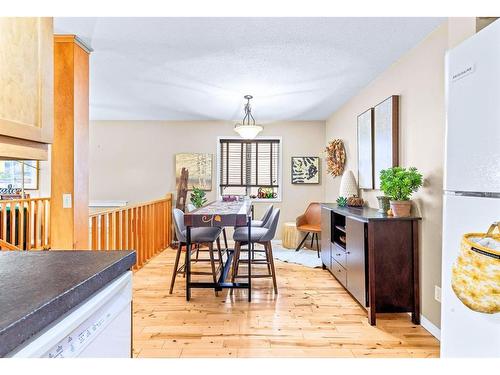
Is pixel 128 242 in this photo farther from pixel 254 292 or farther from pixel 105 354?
pixel 105 354

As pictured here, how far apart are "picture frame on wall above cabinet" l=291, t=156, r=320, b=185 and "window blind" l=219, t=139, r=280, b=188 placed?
14.4 inches

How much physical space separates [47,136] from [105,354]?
0.84 metres

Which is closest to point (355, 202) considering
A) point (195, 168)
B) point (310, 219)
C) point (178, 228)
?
point (310, 219)

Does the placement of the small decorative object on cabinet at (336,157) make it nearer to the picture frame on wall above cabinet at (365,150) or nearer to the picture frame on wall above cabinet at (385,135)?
the picture frame on wall above cabinet at (365,150)

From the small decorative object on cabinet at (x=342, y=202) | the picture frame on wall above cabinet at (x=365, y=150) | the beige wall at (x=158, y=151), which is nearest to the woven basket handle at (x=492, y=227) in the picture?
the picture frame on wall above cabinet at (x=365, y=150)

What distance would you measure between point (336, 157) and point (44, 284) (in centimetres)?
452

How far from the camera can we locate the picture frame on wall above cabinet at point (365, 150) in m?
3.68

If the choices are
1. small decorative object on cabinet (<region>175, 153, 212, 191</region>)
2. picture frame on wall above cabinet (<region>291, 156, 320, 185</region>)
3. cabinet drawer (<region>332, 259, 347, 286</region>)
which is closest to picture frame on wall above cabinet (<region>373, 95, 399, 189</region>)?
cabinet drawer (<region>332, 259, 347, 286</region>)

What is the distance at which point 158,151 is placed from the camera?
6.09 m

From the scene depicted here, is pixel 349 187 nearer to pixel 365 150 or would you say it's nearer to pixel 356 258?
pixel 365 150

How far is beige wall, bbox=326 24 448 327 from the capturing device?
2430 mm

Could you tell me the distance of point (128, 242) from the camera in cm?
430
